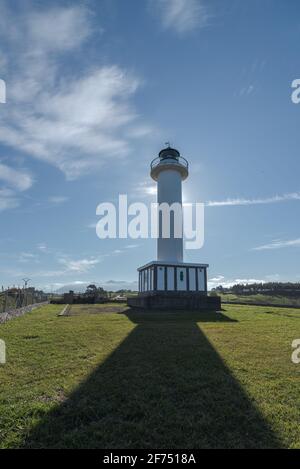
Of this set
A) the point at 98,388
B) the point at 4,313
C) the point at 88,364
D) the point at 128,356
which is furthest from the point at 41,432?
the point at 4,313

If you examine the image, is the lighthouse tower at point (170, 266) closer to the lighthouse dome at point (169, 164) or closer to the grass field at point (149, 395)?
the lighthouse dome at point (169, 164)

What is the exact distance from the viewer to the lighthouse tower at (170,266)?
20719 millimetres

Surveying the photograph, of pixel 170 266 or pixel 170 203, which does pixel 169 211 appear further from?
pixel 170 266

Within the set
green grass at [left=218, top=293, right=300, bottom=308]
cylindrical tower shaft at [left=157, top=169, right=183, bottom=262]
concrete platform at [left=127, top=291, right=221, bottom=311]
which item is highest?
cylindrical tower shaft at [left=157, top=169, right=183, bottom=262]

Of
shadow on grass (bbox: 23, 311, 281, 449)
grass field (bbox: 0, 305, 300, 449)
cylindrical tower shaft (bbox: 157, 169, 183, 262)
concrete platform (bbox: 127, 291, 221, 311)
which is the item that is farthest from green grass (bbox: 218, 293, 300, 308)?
shadow on grass (bbox: 23, 311, 281, 449)

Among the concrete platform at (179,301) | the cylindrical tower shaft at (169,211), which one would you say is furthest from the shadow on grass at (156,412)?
the cylindrical tower shaft at (169,211)

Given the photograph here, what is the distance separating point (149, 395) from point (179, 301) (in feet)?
54.0

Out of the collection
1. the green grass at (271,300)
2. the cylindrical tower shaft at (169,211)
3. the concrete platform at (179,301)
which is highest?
the cylindrical tower shaft at (169,211)

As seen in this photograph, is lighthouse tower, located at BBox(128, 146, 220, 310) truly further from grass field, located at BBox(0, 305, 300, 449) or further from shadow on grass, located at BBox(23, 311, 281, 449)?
shadow on grass, located at BBox(23, 311, 281, 449)

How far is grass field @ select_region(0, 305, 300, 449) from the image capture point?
325cm

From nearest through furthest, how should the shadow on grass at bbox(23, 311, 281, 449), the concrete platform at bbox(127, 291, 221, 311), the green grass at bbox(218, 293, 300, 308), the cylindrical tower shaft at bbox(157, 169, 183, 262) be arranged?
the shadow on grass at bbox(23, 311, 281, 449), the concrete platform at bbox(127, 291, 221, 311), the cylindrical tower shaft at bbox(157, 169, 183, 262), the green grass at bbox(218, 293, 300, 308)

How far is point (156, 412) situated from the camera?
382 centimetres

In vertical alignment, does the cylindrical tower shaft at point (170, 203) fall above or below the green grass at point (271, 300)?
above

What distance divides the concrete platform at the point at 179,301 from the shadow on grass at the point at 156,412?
14.1 meters
